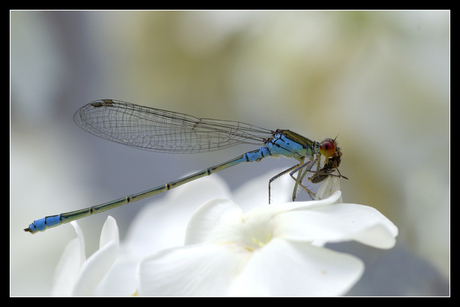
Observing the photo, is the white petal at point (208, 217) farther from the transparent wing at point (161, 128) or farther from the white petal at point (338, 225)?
the transparent wing at point (161, 128)

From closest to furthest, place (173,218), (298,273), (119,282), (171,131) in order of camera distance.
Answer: (298,273)
(119,282)
(173,218)
(171,131)

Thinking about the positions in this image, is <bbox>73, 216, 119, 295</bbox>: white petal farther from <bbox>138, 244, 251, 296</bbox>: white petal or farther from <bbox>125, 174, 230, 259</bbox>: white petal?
<bbox>125, 174, 230, 259</bbox>: white petal

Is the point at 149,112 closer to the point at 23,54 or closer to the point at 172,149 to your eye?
the point at 172,149

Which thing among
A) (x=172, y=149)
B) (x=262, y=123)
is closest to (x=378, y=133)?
(x=262, y=123)

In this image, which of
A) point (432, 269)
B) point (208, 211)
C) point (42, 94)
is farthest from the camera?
point (42, 94)

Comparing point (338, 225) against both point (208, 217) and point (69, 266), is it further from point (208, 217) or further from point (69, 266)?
point (69, 266)

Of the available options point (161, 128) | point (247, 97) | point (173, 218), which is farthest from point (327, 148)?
point (247, 97)
